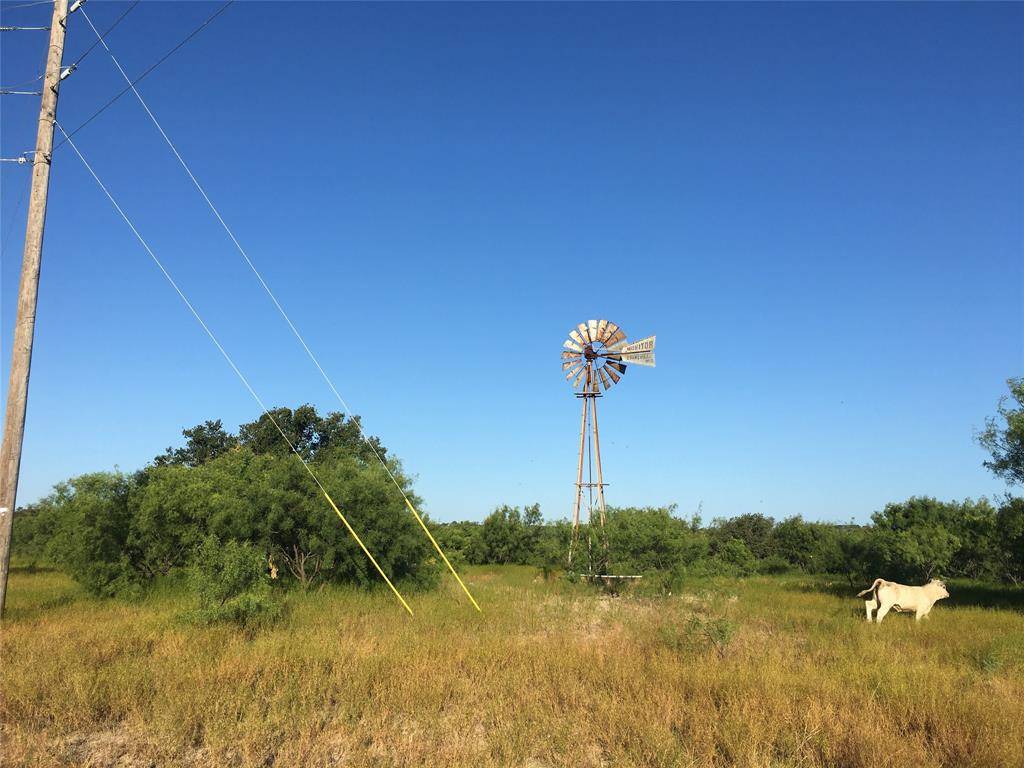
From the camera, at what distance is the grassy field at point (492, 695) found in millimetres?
6480

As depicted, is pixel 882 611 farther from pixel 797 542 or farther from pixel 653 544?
pixel 797 542

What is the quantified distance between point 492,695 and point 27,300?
32.8 ft

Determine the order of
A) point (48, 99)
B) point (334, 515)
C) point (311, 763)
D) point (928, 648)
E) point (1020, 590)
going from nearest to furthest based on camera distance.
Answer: point (311, 763), point (48, 99), point (928, 648), point (334, 515), point (1020, 590)

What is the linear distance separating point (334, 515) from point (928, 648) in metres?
15.5

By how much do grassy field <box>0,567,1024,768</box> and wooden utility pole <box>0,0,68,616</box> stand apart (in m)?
2.51

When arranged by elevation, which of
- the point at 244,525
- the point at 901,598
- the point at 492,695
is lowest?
the point at 492,695

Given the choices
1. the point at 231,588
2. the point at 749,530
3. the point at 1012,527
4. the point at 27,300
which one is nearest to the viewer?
the point at 27,300

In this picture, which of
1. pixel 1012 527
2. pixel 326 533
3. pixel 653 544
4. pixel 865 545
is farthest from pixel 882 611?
Result: pixel 326 533

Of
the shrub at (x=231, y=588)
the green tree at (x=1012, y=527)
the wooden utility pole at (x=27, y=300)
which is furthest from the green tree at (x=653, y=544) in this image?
the wooden utility pole at (x=27, y=300)

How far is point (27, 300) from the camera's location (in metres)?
10.5

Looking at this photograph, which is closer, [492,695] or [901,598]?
[492,695]

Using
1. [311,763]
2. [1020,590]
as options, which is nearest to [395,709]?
[311,763]

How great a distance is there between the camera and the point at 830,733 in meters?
6.98

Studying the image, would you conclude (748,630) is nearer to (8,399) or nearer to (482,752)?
(482,752)
